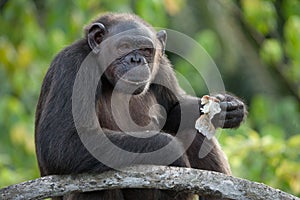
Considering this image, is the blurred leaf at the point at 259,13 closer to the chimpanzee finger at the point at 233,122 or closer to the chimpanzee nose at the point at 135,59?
the chimpanzee finger at the point at 233,122

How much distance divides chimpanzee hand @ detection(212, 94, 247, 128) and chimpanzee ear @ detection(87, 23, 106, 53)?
1.29 metres

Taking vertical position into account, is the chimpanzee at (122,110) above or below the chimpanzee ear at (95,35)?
below

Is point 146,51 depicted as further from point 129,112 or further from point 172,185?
point 172,185

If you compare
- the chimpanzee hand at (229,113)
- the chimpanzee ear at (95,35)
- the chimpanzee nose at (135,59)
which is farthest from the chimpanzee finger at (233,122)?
the chimpanzee ear at (95,35)

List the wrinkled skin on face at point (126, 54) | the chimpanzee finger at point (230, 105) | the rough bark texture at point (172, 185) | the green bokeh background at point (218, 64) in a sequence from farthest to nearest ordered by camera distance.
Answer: the green bokeh background at point (218, 64)
the chimpanzee finger at point (230, 105)
the wrinkled skin on face at point (126, 54)
the rough bark texture at point (172, 185)

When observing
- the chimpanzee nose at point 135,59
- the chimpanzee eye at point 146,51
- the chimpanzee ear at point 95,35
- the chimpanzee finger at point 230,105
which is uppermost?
the chimpanzee ear at point 95,35

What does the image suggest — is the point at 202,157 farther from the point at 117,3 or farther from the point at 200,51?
the point at 200,51

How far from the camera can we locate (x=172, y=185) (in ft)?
23.4

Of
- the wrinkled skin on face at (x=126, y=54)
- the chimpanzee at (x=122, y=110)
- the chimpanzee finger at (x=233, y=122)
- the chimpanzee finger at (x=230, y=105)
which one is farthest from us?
the chimpanzee finger at (x=233, y=122)

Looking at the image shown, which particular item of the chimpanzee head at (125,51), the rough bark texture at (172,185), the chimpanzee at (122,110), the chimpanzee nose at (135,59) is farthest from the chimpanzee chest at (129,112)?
the rough bark texture at (172,185)

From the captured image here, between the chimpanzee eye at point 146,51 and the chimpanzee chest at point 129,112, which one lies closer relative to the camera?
the chimpanzee chest at point 129,112

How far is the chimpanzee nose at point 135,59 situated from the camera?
8.53 meters

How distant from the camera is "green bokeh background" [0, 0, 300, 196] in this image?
11.2 metres

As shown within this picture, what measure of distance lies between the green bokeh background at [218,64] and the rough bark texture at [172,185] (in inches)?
85.1
